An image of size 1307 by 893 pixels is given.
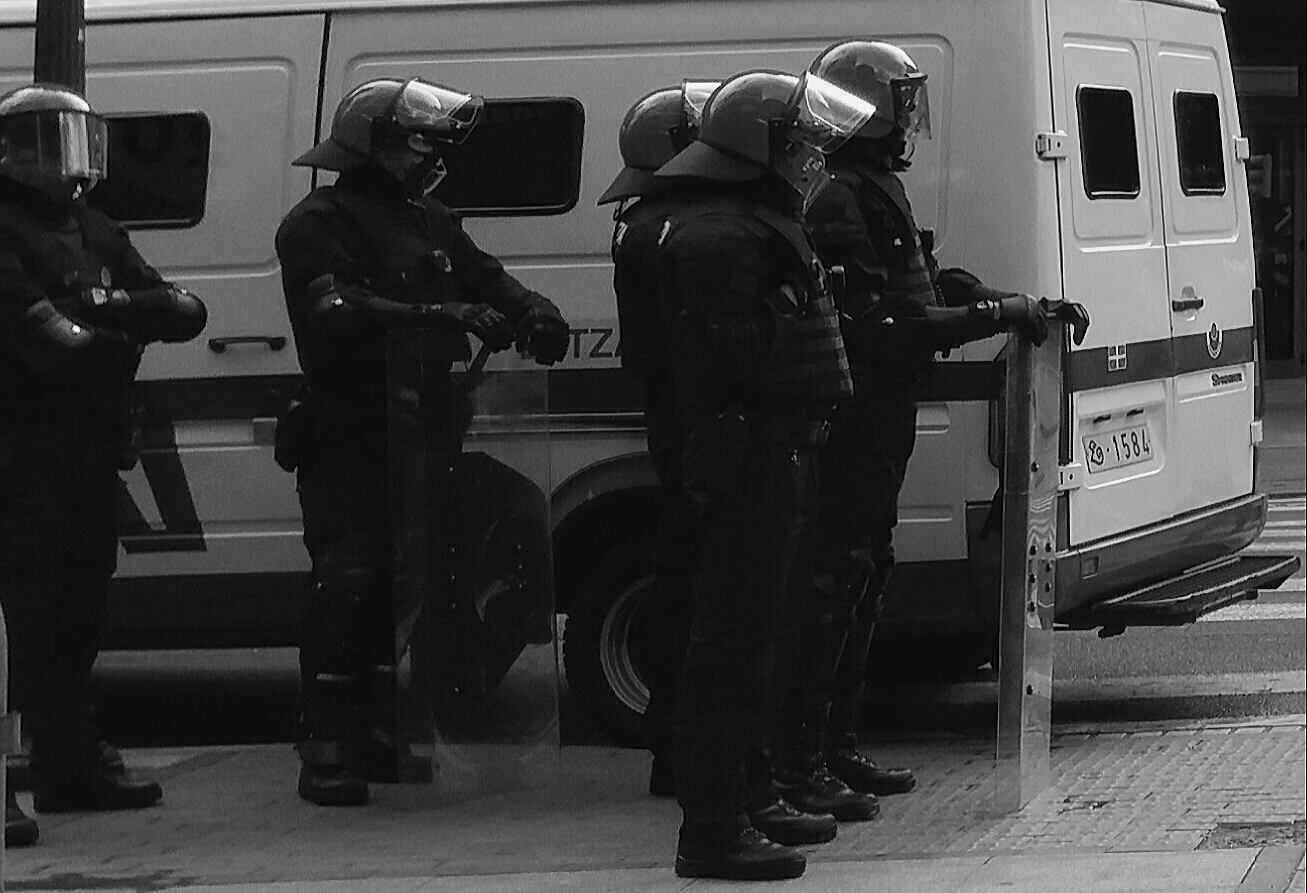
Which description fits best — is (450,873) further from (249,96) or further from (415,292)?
(249,96)

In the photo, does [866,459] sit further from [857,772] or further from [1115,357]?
[1115,357]

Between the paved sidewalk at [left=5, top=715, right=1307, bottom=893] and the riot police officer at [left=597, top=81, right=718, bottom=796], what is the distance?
1.20 ft

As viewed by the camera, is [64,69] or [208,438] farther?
[208,438]

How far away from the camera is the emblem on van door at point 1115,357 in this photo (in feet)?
24.7

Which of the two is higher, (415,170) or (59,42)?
(59,42)

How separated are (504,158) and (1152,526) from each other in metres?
2.41

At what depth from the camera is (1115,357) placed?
7.57 metres

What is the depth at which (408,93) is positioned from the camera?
684 cm

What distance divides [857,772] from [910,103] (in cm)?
191

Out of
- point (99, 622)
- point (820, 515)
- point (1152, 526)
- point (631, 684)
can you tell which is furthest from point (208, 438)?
point (1152, 526)

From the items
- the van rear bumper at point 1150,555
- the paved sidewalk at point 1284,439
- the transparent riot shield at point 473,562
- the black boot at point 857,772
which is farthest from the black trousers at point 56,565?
the paved sidewalk at point 1284,439

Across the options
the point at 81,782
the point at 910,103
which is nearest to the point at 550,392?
the point at 910,103

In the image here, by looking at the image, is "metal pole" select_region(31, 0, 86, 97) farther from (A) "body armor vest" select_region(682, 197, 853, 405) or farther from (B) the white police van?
(A) "body armor vest" select_region(682, 197, 853, 405)

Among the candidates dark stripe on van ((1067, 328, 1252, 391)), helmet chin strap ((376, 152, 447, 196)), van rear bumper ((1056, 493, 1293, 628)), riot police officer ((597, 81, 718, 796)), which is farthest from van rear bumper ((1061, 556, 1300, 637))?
helmet chin strap ((376, 152, 447, 196))
